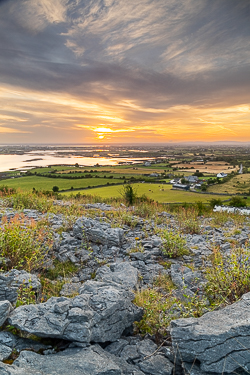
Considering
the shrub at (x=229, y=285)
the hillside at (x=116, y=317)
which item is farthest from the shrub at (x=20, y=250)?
the shrub at (x=229, y=285)

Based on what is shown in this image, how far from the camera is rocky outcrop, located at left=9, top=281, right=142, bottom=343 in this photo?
11.2 ft

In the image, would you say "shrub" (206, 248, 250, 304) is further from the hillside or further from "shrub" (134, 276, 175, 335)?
"shrub" (134, 276, 175, 335)

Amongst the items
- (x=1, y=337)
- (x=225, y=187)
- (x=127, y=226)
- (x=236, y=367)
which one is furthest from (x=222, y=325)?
(x=225, y=187)

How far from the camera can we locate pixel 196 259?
24.9 feet

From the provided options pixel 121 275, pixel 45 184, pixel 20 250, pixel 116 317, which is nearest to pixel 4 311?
pixel 116 317

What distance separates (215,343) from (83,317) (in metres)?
2.03

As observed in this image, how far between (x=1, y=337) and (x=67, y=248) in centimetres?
436

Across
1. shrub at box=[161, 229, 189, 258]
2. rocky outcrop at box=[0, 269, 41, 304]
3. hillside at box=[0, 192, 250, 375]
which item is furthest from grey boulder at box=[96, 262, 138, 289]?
shrub at box=[161, 229, 189, 258]

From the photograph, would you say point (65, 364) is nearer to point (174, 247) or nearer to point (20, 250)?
point (20, 250)

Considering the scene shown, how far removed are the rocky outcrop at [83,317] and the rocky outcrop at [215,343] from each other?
39.8 inches

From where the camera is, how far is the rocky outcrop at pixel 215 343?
3.01 meters

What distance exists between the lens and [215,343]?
10.3 feet

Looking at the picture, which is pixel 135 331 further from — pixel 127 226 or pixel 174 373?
pixel 127 226

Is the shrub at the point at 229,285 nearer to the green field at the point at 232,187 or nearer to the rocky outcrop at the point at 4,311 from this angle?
the rocky outcrop at the point at 4,311
